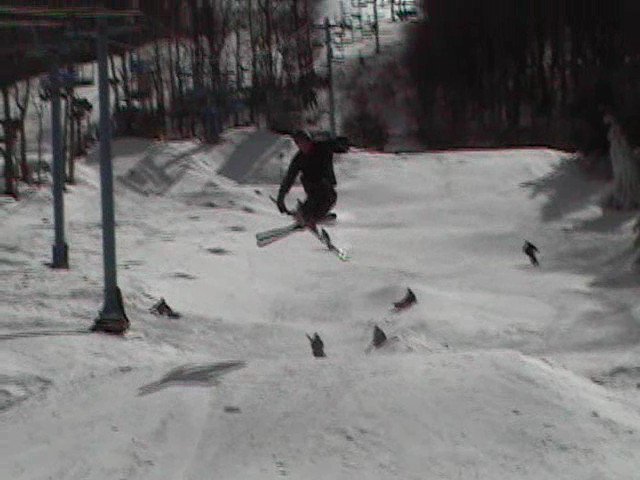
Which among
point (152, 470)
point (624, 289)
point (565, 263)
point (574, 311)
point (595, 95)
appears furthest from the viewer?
point (595, 95)

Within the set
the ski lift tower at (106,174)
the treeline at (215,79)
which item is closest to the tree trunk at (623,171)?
the treeline at (215,79)

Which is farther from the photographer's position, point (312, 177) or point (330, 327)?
point (330, 327)

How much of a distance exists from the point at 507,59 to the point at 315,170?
35684 mm

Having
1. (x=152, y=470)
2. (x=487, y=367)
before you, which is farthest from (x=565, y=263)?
Answer: (x=152, y=470)

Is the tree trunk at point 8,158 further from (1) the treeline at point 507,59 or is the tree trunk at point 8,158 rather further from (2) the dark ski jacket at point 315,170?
(1) the treeline at point 507,59

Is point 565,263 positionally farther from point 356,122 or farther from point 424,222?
point 356,122

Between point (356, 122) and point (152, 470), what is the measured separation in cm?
3384

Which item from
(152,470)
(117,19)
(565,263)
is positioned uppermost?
(117,19)

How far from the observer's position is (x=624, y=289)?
1605cm

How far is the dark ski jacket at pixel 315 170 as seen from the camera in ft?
35.1

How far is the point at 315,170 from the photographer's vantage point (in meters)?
10.8

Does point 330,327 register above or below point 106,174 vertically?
below

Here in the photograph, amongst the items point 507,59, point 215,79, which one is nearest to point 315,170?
point 215,79

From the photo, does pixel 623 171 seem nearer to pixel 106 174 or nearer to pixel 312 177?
pixel 312 177
